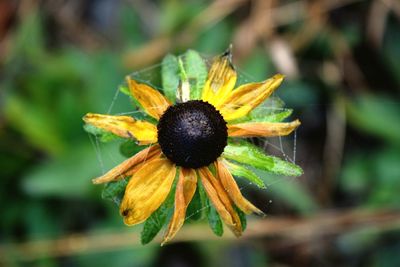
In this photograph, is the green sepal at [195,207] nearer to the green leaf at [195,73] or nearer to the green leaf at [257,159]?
the green leaf at [257,159]

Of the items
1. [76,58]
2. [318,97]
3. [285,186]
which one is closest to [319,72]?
[318,97]

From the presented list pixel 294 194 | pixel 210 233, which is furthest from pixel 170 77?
pixel 294 194

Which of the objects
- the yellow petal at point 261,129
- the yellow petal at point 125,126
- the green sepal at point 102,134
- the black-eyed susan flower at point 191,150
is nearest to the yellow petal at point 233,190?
the black-eyed susan flower at point 191,150

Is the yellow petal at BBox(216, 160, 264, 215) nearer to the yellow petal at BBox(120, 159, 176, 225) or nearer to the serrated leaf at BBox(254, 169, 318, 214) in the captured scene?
the yellow petal at BBox(120, 159, 176, 225)

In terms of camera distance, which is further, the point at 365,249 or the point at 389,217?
the point at 365,249

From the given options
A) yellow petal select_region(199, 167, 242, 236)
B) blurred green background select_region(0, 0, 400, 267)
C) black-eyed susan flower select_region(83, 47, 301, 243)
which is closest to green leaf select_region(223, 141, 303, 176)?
black-eyed susan flower select_region(83, 47, 301, 243)

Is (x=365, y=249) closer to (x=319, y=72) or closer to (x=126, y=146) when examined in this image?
(x=319, y=72)

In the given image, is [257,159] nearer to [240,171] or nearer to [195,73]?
[240,171]
